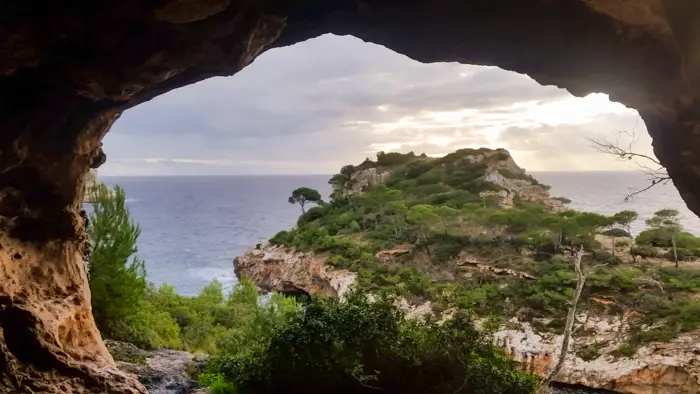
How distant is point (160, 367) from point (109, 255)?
187 inches

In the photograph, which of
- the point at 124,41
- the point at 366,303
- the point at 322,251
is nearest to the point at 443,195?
the point at 322,251

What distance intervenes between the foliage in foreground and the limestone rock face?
11.5 meters

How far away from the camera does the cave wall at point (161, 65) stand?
21.2 ft

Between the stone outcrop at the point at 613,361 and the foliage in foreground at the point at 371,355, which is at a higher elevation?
the foliage in foreground at the point at 371,355

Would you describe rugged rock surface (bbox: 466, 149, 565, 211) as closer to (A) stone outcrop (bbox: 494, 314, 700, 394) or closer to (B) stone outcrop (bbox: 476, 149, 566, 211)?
(B) stone outcrop (bbox: 476, 149, 566, 211)

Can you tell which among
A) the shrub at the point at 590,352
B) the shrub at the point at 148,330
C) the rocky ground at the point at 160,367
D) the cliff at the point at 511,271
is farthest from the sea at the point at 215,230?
the rocky ground at the point at 160,367

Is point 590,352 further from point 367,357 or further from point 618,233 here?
point 618,233

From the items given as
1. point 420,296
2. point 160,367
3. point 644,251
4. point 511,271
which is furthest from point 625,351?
point 160,367

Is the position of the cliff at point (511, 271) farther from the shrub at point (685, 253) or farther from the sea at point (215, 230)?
the sea at point (215, 230)

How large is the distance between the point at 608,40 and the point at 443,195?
94.9ft

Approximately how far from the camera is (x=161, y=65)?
24.1ft

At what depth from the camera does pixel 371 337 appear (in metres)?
10.9

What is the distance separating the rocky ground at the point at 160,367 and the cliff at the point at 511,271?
20.1ft

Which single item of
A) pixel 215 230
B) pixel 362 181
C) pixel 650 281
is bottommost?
pixel 215 230
